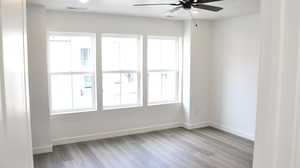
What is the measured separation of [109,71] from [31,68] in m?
1.49

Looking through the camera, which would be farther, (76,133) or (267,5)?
(76,133)

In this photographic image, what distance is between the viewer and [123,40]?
4.89 metres

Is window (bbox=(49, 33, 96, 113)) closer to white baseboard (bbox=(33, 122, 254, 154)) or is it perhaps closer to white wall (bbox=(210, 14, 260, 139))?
white baseboard (bbox=(33, 122, 254, 154))

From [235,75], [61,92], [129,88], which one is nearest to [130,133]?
[129,88]

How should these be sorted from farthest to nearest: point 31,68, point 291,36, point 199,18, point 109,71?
1. point 199,18
2. point 109,71
3. point 31,68
4. point 291,36

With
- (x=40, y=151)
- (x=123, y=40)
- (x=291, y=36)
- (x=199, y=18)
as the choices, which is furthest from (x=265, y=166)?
(x=199, y=18)

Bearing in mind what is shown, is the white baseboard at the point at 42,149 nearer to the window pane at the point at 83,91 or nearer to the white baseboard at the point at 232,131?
the window pane at the point at 83,91

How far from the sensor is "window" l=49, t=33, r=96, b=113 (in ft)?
14.2

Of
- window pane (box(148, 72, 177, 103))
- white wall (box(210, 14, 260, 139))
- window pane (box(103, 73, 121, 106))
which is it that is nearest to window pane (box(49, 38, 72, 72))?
window pane (box(103, 73, 121, 106))

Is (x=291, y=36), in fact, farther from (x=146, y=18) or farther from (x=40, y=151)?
(x=146, y=18)

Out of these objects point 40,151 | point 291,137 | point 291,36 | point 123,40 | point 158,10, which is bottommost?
point 40,151

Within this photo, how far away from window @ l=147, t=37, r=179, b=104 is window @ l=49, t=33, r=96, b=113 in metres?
1.31

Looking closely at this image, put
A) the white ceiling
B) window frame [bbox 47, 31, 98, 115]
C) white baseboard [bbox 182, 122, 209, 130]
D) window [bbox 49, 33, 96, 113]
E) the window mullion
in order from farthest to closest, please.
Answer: white baseboard [bbox 182, 122, 209, 130], the window mullion, window [bbox 49, 33, 96, 113], window frame [bbox 47, 31, 98, 115], the white ceiling

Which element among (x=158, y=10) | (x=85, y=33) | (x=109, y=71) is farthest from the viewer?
(x=109, y=71)
